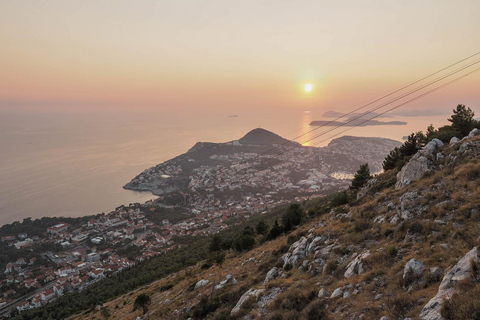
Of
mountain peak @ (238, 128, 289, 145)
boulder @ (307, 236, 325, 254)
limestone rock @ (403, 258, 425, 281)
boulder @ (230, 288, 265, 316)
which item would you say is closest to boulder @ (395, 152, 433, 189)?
boulder @ (307, 236, 325, 254)

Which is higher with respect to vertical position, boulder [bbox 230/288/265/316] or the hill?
the hill

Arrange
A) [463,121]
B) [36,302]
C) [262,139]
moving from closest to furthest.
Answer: [463,121], [36,302], [262,139]

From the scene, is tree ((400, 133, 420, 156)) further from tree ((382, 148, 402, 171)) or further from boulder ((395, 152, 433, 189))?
boulder ((395, 152, 433, 189))

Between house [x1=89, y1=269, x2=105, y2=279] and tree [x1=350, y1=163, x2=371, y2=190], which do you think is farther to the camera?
house [x1=89, y1=269, x2=105, y2=279]

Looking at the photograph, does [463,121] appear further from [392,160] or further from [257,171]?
[257,171]

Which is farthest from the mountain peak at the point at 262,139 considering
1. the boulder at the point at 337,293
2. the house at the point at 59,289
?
the boulder at the point at 337,293

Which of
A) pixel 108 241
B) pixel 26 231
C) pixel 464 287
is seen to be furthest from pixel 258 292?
pixel 26 231

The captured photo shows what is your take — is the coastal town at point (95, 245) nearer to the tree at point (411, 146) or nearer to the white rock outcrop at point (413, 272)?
the tree at point (411, 146)

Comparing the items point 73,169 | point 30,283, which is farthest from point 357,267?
point 73,169
